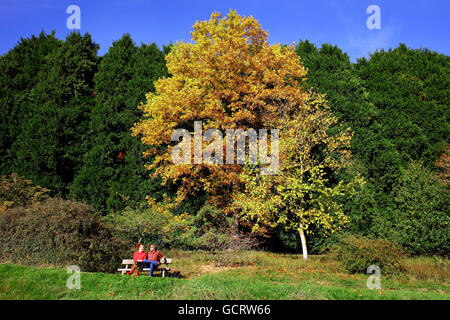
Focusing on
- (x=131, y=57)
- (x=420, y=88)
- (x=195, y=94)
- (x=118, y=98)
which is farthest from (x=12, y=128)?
(x=420, y=88)

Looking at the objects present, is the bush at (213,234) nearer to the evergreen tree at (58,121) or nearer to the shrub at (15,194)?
the shrub at (15,194)

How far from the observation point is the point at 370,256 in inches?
372

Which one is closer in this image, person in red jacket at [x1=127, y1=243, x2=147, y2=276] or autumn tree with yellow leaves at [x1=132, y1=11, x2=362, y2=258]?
person in red jacket at [x1=127, y1=243, x2=147, y2=276]

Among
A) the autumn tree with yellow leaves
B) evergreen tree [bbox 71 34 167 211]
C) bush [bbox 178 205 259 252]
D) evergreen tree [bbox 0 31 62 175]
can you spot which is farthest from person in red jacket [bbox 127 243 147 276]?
evergreen tree [bbox 0 31 62 175]

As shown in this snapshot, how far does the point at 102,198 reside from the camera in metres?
15.3

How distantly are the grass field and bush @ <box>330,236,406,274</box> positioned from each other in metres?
0.33

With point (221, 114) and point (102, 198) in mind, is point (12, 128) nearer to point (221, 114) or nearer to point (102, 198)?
point (102, 198)

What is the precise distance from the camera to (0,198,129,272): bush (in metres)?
8.78

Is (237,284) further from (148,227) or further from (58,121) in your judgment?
(58,121)

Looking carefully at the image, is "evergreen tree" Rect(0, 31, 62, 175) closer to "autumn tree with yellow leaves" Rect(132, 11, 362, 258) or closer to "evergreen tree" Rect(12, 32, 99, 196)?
"evergreen tree" Rect(12, 32, 99, 196)

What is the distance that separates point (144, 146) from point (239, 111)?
6139 millimetres

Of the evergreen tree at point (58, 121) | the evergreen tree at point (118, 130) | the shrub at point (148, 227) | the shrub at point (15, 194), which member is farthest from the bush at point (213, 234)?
the evergreen tree at point (58, 121)

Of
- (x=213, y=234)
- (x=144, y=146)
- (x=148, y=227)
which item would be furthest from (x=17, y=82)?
(x=213, y=234)

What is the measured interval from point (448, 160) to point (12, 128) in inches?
928
